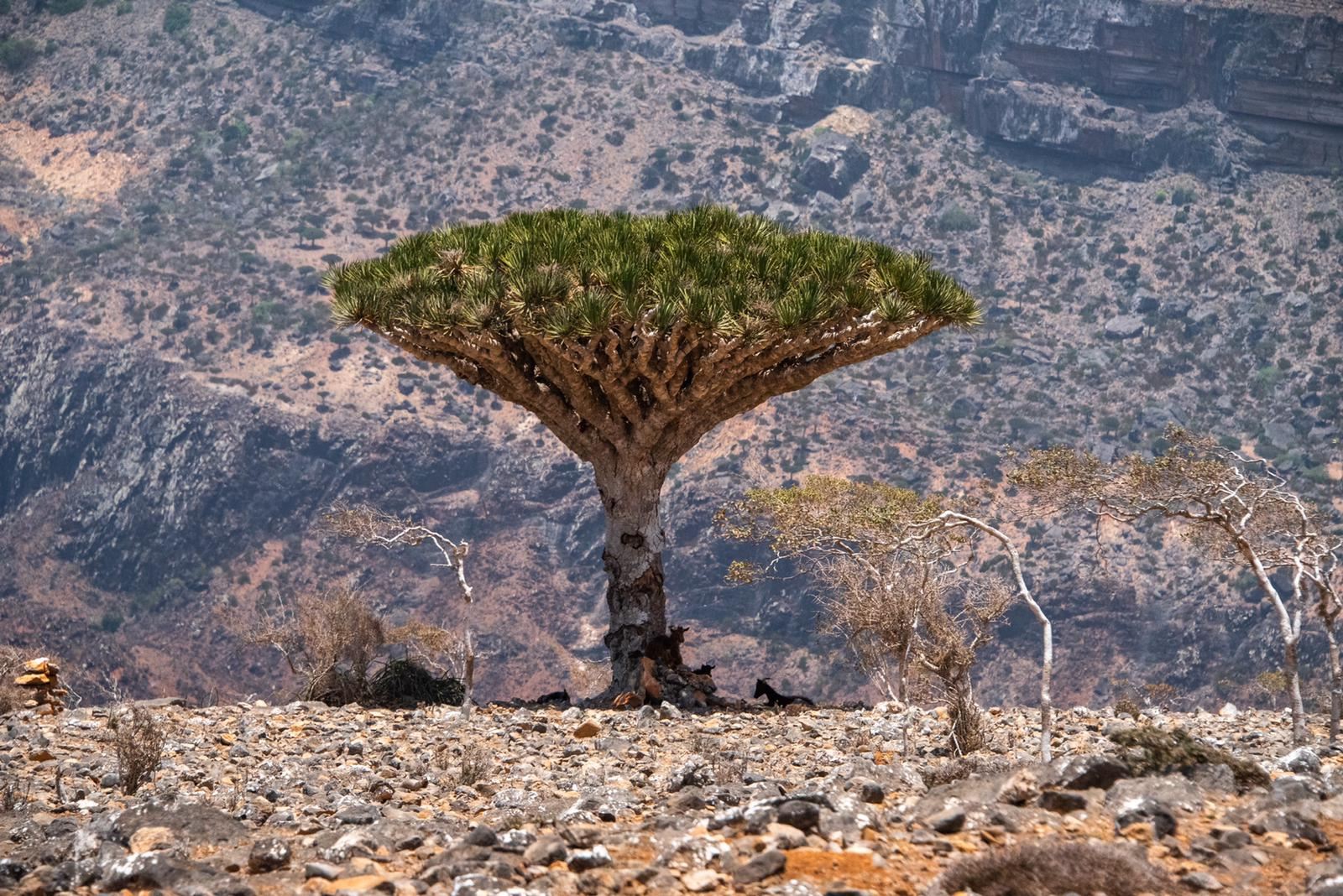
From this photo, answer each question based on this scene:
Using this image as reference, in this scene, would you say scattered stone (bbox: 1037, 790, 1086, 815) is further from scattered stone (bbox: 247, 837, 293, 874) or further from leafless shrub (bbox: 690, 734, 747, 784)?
scattered stone (bbox: 247, 837, 293, 874)

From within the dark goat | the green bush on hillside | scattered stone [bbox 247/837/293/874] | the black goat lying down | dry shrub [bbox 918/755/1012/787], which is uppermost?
the green bush on hillside

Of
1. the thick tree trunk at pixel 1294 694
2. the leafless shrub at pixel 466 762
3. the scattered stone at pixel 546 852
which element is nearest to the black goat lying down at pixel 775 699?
the leafless shrub at pixel 466 762

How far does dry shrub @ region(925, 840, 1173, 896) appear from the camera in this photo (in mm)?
5828

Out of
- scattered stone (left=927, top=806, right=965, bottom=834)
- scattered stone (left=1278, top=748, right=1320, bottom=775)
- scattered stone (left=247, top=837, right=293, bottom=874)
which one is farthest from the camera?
scattered stone (left=1278, top=748, right=1320, bottom=775)

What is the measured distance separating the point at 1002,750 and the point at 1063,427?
67072mm

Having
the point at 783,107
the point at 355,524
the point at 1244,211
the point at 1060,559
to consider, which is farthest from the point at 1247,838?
the point at 783,107

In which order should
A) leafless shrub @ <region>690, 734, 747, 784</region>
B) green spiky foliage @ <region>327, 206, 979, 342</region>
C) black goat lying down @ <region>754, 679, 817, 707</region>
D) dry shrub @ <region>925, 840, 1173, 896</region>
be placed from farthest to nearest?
black goat lying down @ <region>754, 679, 817, 707</region>, green spiky foliage @ <region>327, 206, 979, 342</region>, leafless shrub @ <region>690, 734, 747, 784</region>, dry shrub @ <region>925, 840, 1173, 896</region>

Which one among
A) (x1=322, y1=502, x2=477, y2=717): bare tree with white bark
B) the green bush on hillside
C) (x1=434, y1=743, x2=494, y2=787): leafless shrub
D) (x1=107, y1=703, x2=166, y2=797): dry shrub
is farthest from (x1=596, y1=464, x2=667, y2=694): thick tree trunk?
the green bush on hillside

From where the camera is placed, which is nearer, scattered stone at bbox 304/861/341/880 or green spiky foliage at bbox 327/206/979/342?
scattered stone at bbox 304/861/341/880

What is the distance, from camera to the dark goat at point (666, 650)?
16688mm

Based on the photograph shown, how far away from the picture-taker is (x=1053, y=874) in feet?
19.3

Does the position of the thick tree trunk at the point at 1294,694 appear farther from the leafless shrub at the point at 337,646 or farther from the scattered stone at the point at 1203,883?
the leafless shrub at the point at 337,646

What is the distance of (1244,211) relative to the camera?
304ft

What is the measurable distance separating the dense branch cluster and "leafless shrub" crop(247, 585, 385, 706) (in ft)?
Answer: 10.6
